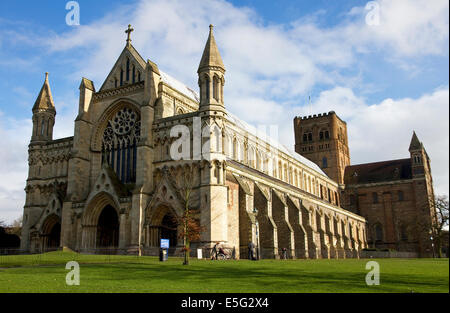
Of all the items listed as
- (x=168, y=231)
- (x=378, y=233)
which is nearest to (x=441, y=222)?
(x=378, y=233)

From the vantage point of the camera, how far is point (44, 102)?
5012 cm

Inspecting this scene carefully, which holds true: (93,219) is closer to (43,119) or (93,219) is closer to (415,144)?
(43,119)

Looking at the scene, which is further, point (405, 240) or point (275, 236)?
point (405, 240)

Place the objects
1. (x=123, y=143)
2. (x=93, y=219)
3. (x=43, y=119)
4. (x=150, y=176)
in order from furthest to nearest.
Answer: (x=43, y=119) < (x=123, y=143) < (x=93, y=219) < (x=150, y=176)

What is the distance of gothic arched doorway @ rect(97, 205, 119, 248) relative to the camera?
4328cm

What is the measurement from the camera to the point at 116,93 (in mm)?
46125

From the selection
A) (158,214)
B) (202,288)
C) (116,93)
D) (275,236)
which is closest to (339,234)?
(275,236)

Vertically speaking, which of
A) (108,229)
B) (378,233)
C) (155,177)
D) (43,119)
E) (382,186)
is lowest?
(108,229)

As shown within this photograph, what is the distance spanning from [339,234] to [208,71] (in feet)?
114

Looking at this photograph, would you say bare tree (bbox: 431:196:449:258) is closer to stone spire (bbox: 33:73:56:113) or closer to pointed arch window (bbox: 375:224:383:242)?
pointed arch window (bbox: 375:224:383:242)

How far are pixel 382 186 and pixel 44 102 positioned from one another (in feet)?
200

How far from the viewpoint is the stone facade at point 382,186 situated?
75.6m
